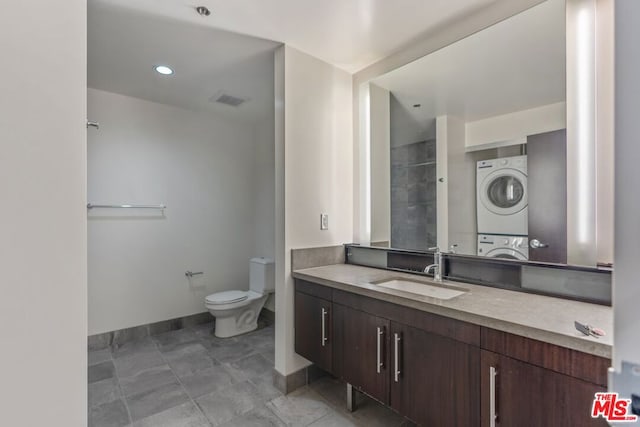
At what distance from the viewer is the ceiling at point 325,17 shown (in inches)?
66.1

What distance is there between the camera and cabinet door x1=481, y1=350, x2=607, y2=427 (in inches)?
38.4

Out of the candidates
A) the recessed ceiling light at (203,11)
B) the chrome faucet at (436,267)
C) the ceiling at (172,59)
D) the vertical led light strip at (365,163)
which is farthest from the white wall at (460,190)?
the recessed ceiling light at (203,11)

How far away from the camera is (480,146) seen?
2.03 meters

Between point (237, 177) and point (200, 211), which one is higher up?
point (237, 177)

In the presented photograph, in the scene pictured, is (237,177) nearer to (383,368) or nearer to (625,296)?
(383,368)

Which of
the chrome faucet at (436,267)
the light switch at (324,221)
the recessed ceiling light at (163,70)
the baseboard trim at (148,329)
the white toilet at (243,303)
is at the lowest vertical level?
the baseboard trim at (148,329)

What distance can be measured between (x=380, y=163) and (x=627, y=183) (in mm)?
2167

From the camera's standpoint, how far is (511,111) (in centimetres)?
187

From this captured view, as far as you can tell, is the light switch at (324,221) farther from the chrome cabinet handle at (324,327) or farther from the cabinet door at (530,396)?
the cabinet door at (530,396)

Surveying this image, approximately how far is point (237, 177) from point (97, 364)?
230 cm

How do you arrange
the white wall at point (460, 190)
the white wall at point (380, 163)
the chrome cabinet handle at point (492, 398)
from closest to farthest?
the chrome cabinet handle at point (492, 398) < the white wall at point (460, 190) < the white wall at point (380, 163)
